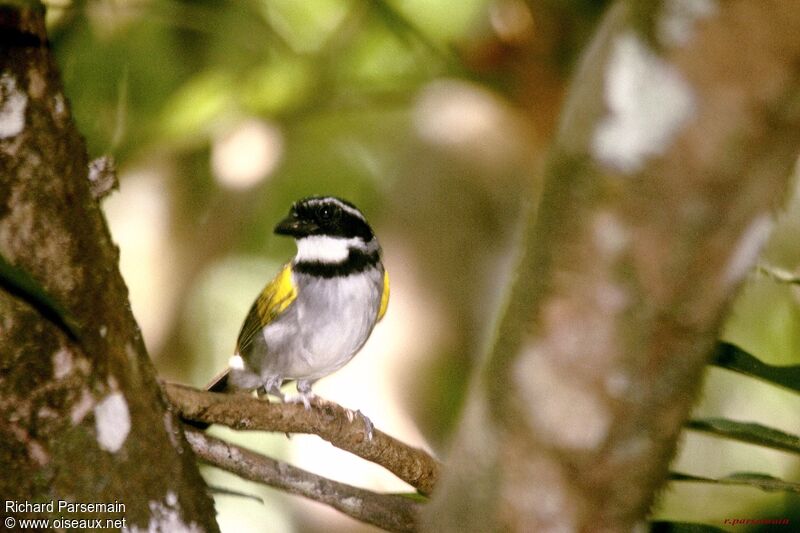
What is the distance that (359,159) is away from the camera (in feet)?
15.5

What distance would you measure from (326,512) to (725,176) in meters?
2.71

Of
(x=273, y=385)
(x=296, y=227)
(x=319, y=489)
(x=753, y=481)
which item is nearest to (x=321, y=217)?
(x=296, y=227)

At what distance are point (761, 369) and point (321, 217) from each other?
1.29 metres

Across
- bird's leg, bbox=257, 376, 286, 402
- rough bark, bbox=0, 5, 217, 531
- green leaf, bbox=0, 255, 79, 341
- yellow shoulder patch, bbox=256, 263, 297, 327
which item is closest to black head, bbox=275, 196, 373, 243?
yellow shoulder patch, bbox=256, 263, 297, 327

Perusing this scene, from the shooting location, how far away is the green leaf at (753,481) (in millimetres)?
1560

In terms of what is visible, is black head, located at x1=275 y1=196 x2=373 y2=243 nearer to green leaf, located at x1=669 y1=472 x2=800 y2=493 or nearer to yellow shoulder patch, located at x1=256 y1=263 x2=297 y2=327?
yellow shoulder patch, located at x1=256 y1=263 x2=297 y2=327

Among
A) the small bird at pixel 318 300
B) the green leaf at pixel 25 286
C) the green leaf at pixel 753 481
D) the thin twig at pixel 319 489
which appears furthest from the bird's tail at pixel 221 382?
the green leaf at pixel 25 286

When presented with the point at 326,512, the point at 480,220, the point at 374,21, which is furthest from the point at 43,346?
the point at 374,21

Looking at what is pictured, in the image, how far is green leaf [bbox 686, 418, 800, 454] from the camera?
5.41 ft

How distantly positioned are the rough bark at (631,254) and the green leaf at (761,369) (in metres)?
0.61

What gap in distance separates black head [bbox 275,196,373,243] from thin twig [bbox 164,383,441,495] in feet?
2.04

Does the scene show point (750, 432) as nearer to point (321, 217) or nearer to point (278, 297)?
point (321, 217)

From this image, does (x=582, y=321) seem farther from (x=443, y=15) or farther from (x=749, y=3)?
(x=443, y=15)

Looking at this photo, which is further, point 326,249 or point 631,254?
point 326,249
